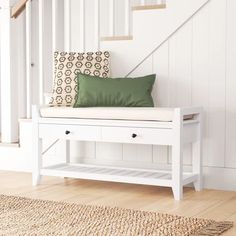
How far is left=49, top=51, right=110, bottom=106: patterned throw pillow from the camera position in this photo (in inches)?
158

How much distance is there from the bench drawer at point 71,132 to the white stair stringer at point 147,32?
2.00 ft

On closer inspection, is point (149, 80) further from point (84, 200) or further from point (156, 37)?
point (84, 200)

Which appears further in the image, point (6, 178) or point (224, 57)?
point (6, 178)

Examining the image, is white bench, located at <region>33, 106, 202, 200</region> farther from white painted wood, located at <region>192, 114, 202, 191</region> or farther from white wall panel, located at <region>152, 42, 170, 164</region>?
white wall panel, located at <region>152, 42, 170, 164</region>

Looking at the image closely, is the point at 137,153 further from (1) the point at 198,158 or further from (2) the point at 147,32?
(2) the point at 147,32

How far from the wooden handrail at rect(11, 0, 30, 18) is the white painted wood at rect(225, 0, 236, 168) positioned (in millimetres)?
1696

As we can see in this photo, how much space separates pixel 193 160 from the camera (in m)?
3.71

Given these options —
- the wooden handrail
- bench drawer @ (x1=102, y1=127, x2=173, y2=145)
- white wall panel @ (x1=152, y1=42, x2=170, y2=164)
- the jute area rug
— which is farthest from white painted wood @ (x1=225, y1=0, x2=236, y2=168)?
the wooden handrail

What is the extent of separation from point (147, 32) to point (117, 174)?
1.04 m

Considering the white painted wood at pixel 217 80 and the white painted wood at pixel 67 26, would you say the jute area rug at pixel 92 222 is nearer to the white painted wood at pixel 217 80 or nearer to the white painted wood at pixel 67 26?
the white painted wood at pixel 217 80

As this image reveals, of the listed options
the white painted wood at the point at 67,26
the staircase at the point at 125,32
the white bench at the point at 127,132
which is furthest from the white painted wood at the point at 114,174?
the white painted wood at the point at 67,26

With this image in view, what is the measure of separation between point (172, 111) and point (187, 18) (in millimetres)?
799

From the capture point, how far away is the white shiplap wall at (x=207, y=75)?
3.71 m

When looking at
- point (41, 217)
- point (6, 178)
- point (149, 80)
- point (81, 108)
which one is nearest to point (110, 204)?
point (41, 217)
